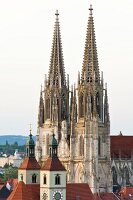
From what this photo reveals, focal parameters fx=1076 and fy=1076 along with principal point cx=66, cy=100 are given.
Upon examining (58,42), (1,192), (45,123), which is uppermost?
(58,42)

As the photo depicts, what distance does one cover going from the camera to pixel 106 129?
13488 cm

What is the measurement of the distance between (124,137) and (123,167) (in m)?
5.59

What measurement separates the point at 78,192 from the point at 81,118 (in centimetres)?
2996

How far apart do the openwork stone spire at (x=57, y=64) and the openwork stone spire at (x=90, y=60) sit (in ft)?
13.2

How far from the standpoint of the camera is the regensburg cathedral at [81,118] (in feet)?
436

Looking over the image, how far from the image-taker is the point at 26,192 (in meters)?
101

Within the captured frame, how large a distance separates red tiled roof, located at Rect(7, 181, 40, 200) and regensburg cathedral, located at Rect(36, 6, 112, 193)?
95.4ft

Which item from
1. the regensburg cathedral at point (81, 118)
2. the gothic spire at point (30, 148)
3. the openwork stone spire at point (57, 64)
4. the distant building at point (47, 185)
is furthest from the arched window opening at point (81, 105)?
the distant building at point (47, 185)

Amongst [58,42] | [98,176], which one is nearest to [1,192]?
[98,176]

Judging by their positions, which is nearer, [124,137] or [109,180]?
[109,180]

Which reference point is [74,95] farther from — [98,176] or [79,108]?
[98,176]

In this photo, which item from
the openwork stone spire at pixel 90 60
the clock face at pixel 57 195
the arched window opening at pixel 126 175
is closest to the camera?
the clock face at pixel 57 195

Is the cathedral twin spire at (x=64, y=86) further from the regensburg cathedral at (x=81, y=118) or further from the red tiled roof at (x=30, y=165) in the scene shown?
the red tiled roof at (x=30, y=165)

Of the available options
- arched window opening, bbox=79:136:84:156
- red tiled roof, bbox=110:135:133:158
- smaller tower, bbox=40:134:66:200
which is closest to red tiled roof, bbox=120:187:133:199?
arched window opening, bbox=79:136:84:156
